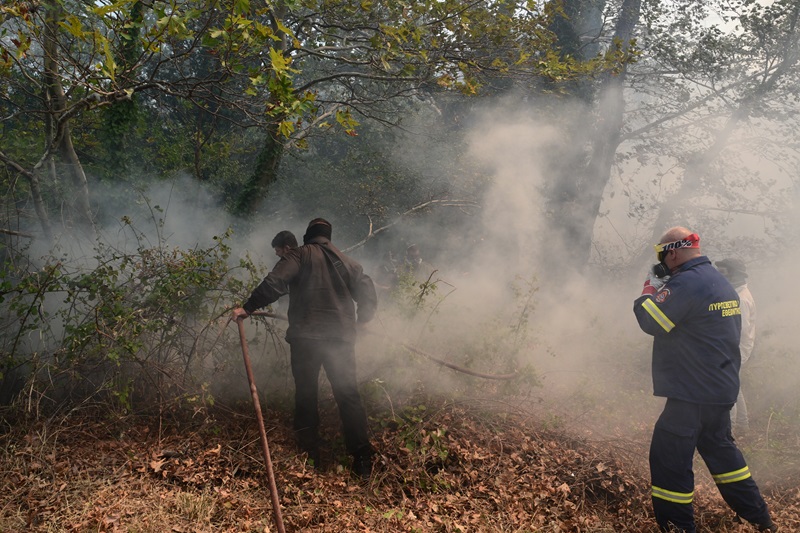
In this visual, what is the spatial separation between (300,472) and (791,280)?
43.8 feet

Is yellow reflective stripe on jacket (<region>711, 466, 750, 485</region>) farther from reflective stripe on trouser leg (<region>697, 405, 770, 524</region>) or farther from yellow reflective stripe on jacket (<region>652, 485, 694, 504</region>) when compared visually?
yellow reflective stripe on jacket (<region>652, 485, 694, 504</region>)

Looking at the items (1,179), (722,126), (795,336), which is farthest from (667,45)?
(1,179)

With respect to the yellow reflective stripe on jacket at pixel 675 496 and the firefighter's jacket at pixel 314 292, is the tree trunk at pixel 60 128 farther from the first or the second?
the yellow reflective stripe on jacket at pixel 675 496

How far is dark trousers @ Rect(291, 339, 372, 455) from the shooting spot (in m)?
4.85

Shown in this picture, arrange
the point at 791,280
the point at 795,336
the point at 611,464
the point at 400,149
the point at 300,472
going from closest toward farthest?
the point at 300,472 → the point at 611,464 → the point at 795,336 → the point at 791,280 → the point at 400,149

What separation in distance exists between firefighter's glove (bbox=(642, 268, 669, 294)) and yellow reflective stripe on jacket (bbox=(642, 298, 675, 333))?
20 cm

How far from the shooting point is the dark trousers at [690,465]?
161 inches

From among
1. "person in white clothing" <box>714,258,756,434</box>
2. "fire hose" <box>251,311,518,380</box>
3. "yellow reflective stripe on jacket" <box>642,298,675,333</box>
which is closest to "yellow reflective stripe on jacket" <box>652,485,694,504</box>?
"yellow reflective stripe on jacket" <box>642,298,675,333</box>

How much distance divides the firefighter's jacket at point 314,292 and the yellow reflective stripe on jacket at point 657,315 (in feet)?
7.58

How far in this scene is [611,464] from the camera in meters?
4.94

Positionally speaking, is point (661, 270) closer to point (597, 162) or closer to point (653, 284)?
point (653, 284)

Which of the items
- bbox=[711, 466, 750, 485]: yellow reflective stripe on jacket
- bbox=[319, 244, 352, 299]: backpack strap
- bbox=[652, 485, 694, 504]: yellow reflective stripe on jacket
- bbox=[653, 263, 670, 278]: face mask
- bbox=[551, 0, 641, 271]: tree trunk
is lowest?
bbox=[652, 485, 694, 504]: yellow reflective stripe on jacket

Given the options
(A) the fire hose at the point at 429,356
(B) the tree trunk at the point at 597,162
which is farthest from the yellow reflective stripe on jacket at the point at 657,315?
(B) the tree trunk at the point at 597,162

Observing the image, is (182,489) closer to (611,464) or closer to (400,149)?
(611,464)
